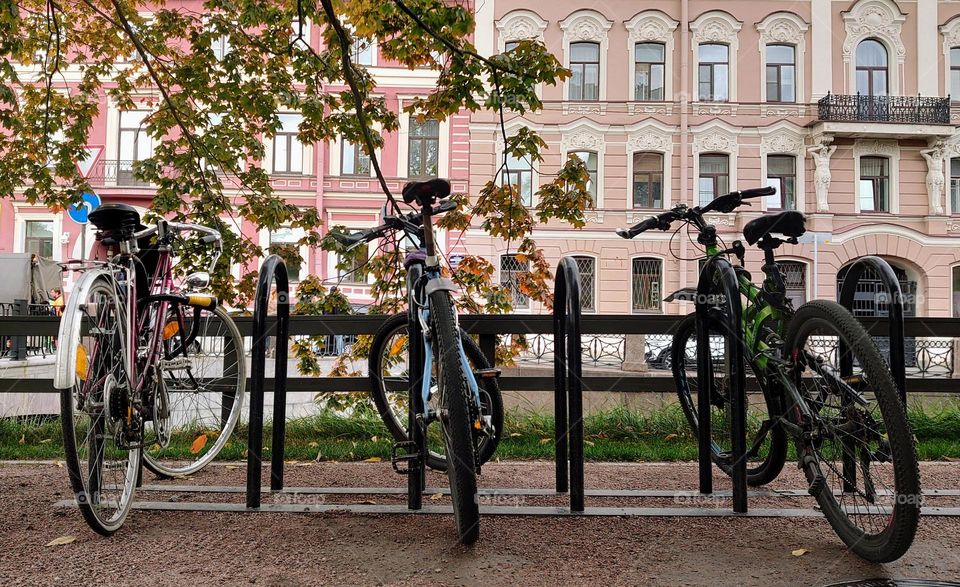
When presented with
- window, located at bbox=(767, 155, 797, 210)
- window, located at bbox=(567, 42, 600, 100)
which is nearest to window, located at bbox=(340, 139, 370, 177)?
window, located at bbox=(567, 42, 600, 100)

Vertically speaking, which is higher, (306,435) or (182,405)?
(182,405)

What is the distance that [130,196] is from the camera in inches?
925

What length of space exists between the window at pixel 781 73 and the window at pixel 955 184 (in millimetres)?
5477

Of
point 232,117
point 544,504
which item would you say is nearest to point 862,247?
point 232,117

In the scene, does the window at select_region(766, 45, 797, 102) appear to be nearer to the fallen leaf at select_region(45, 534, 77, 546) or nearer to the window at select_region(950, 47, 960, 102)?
the window at select_region(950, 47, 960, 102)

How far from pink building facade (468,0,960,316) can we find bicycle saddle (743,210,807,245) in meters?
17.4

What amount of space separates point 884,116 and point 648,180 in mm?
7392

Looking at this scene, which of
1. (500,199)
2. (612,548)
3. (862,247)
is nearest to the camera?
(612,548)

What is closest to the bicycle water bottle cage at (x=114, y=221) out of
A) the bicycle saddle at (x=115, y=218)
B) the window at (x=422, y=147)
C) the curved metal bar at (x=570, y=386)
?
the bicycle saddle at (x=115, y=218)

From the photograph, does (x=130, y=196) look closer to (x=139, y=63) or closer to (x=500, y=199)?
(x=139, y=63)

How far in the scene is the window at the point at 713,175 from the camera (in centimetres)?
2103

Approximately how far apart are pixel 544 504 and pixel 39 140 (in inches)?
267

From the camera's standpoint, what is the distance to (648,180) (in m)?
21.0

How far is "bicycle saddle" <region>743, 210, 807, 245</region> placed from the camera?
2830 mm
